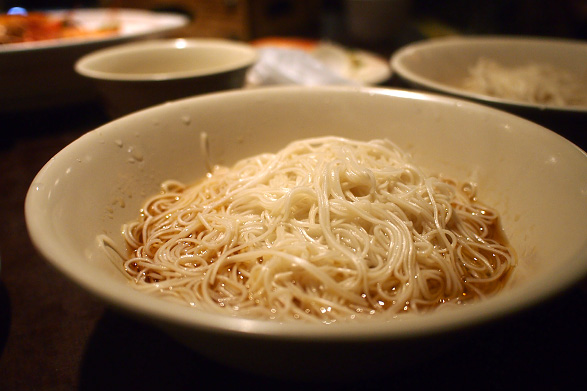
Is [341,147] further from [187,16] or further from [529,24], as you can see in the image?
[529,24]

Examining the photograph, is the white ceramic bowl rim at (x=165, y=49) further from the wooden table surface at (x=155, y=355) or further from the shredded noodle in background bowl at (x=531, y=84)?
the shredded noodle in background bowl at (x=531, y=84)

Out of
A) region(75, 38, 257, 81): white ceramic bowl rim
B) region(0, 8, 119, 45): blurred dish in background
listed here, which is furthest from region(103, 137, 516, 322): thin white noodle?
region(0, 8, 119, 45): blurred dish in background

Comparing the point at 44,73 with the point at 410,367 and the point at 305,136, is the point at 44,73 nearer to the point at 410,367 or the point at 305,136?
the point at 305,136

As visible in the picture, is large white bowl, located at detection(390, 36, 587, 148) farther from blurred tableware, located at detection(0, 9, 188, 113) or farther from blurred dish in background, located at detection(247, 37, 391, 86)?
blurred tableware, located at detection(0, 9, 188, 113)

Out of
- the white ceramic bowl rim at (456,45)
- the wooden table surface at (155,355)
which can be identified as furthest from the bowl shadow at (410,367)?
the white ceramic bowl rim at (456,45)

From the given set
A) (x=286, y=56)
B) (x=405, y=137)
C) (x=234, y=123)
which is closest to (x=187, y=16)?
(x=286, y=56)

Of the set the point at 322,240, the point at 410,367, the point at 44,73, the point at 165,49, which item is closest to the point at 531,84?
the point at 322,240
